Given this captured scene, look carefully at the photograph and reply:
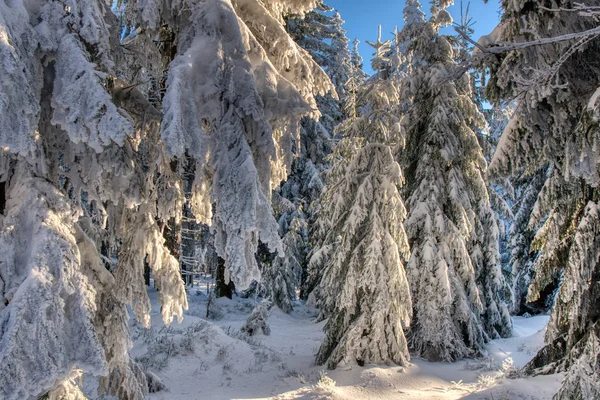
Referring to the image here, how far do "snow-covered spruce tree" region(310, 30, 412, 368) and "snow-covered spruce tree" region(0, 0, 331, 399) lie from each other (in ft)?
15.9

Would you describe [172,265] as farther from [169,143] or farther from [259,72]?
[259,72]

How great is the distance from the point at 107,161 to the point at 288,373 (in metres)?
7.10

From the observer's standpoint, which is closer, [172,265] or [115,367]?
[115,367]

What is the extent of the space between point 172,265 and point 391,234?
6116 mm

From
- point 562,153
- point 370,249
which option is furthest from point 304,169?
point 562,153

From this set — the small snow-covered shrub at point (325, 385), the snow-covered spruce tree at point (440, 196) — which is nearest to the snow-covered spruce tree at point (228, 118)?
the small snow-covered shrub at point (325, 385)

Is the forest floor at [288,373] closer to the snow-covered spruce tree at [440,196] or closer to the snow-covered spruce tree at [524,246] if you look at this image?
the snow-covered spruce tree at [440,196]

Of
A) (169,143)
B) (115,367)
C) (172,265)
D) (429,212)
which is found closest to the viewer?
(169,143)

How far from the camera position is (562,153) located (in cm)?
479

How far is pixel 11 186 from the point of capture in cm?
328

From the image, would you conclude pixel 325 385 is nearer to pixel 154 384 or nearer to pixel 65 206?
pixel 154 384

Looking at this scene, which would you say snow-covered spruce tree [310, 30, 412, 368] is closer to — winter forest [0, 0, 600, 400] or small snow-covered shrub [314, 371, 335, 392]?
winter forest [0, 0, 600, 400]

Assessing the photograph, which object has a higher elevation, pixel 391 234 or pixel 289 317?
→ pixel 391 234

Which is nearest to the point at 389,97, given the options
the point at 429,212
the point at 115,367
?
the point at 429,212
